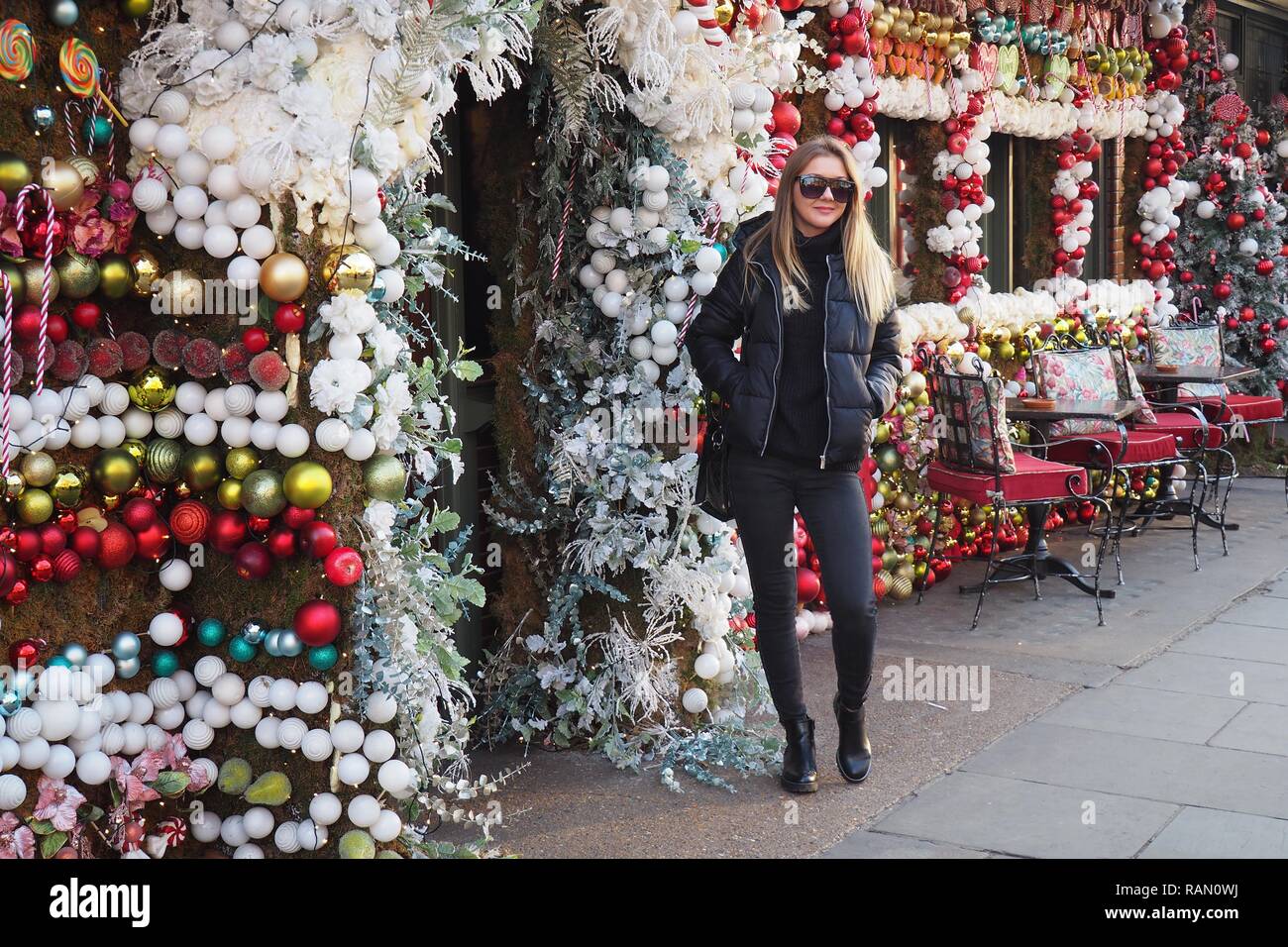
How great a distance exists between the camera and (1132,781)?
15.4 feet

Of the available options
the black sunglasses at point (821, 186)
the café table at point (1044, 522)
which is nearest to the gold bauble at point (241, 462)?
the black sunglasses at point (821, 186)

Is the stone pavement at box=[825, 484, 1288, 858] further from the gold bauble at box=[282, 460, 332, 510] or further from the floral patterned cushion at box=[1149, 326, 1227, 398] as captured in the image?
the floral patterned cushion at box=[1149, 326, 1227, 398]

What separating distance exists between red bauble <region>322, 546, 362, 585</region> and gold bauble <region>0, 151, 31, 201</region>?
115 cm

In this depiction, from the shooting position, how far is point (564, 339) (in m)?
5.13

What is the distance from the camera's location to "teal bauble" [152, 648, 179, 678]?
374 cm

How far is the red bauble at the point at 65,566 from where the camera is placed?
3.51 metres

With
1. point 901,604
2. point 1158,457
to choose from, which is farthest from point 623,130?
point 1158,457

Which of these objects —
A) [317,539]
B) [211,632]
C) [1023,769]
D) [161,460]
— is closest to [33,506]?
[161,460]

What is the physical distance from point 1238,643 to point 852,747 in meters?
2.68

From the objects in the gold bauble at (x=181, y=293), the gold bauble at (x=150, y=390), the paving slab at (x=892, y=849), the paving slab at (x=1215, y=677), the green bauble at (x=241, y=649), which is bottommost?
the paving slab at (x=892, y=849)

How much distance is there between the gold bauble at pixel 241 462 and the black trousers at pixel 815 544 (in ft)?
5.14

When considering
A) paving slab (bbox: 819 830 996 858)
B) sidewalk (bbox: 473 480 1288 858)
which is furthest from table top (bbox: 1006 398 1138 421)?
paving slab (bbox: 819 830 996 858)

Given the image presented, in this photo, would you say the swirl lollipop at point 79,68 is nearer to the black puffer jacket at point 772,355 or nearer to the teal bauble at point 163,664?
the teal bauble at point 163,664

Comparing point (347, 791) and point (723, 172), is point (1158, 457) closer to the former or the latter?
point (723, 172)
